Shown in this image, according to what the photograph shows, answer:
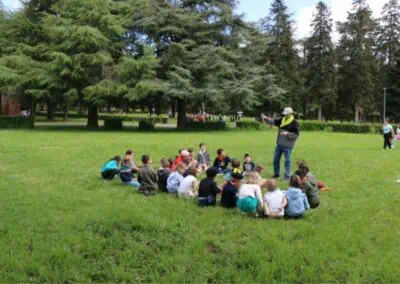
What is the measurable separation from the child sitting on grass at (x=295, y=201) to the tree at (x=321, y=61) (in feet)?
→ 156

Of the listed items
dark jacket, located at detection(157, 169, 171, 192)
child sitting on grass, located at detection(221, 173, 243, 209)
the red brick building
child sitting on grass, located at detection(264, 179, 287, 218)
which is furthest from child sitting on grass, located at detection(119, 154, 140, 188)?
the red brick building

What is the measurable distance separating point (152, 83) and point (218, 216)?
22.4 meters

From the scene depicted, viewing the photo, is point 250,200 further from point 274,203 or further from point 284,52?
point 284,52

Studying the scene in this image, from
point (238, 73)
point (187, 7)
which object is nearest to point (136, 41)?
point (187, 7)

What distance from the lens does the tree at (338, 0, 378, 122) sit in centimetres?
5178

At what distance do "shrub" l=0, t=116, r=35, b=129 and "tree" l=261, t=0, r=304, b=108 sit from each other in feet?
95.8

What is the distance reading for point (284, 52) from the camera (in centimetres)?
5206

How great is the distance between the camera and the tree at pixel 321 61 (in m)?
52.6

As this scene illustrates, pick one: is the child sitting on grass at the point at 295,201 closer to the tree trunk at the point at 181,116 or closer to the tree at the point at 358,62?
the tree trunk at the point at 181,116

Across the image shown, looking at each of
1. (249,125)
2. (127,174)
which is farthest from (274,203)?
(249,125)

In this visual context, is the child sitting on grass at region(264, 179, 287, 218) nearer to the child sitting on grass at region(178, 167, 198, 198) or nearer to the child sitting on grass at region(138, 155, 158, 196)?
the child sitting on grass at region(178, 167, 198, 198)

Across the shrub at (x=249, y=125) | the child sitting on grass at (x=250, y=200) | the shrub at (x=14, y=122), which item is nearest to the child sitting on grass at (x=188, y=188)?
the child sitting on grass at (x=250, y=200)

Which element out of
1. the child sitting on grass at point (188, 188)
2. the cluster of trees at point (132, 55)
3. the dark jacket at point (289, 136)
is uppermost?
the cluster of trees at point (132, 55)

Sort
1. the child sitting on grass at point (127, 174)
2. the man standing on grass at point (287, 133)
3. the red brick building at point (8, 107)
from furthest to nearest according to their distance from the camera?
the red brick building at point (8, 107) → the man standing on grass at point (287, 133) → the child sitting on grass at point (127, 174)
